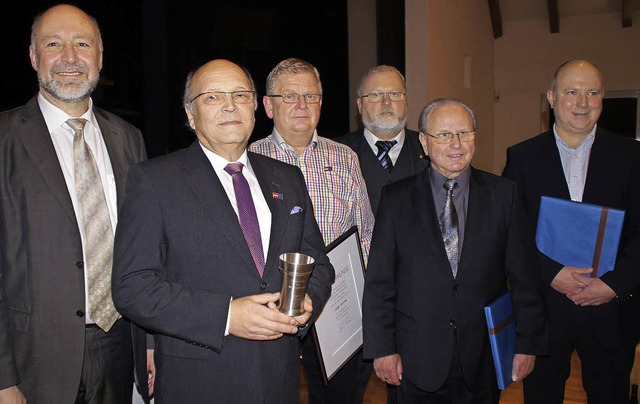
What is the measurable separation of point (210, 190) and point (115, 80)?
1892 mm

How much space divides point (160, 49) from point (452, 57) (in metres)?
6.03

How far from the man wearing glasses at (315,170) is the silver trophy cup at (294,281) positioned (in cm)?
98

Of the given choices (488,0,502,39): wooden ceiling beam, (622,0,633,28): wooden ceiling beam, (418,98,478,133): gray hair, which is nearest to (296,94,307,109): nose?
(418,98,478,133): gray hair

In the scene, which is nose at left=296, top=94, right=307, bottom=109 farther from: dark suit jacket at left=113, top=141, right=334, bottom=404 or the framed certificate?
dark suit jacket at left=113, top=141, right=334, bottom=404

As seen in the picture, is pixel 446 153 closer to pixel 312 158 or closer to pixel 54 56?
pixel 312 158

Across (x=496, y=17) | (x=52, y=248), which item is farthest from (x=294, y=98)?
(x=496, y=17)

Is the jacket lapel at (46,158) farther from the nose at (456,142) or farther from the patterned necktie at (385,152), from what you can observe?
the patterned necktie at (385,152)

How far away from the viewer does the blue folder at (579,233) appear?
93.9 inches

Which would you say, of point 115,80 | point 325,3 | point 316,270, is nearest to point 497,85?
point 325,3

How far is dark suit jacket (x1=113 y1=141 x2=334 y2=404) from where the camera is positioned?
1.67 m

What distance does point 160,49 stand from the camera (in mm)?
3607

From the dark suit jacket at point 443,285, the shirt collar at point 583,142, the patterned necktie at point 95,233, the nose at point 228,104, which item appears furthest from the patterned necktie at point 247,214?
the shirt collar at point 583,142

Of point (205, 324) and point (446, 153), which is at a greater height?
point (446, 153)

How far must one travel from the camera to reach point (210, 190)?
1.81 metres
